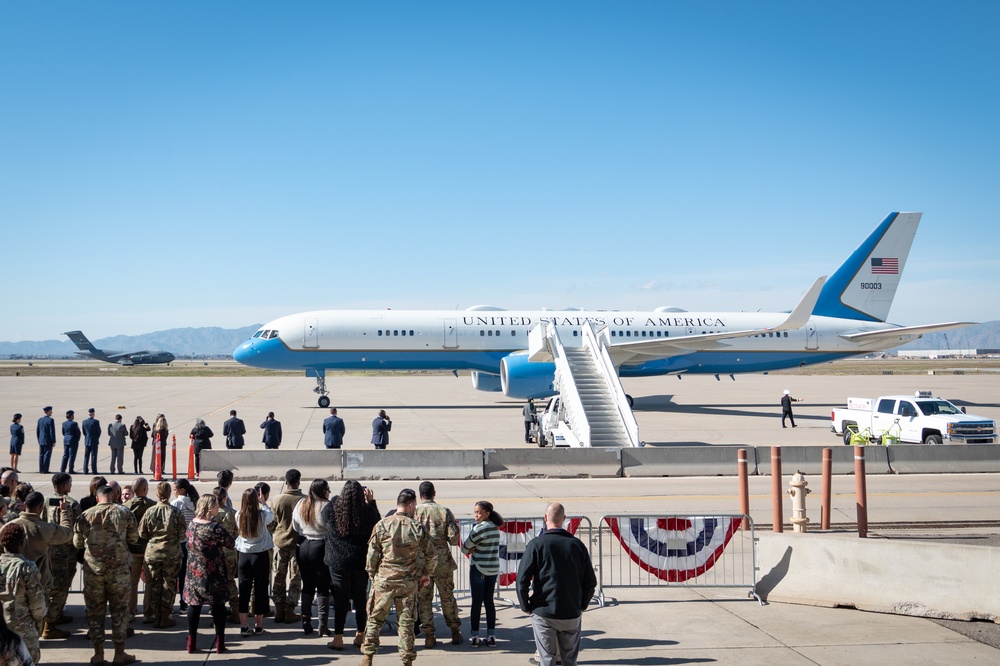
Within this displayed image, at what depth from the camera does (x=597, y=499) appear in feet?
50.0

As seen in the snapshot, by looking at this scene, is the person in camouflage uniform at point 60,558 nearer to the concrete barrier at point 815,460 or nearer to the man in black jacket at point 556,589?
the man in black jacket at point 556,589

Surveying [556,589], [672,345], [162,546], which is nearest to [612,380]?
[672,345]

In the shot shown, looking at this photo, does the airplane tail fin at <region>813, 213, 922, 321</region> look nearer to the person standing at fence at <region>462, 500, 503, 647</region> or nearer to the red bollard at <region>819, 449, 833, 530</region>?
the red bollard at <region>819, 449, 833, 530</region>

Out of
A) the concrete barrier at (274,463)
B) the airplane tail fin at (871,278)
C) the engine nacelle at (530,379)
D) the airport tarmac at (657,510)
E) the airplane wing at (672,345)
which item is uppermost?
the airplane tail fin at (871,278)

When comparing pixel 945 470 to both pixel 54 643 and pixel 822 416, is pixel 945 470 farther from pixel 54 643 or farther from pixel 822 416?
pixel 54 643

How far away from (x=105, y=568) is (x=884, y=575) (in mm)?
7909

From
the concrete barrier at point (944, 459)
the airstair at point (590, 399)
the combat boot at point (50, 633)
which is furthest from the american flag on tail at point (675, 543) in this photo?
the concrete barrier at point (944, 459)

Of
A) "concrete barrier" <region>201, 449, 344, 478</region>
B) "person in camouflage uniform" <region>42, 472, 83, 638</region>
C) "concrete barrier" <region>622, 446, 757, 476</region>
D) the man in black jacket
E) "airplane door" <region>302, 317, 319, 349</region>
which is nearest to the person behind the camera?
the man in black jacket

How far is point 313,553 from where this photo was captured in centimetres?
806

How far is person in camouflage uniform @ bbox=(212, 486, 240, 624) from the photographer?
25.8ft

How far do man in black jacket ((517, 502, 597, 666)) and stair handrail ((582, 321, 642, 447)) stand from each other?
1446 cm

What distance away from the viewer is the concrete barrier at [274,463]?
17875 mm

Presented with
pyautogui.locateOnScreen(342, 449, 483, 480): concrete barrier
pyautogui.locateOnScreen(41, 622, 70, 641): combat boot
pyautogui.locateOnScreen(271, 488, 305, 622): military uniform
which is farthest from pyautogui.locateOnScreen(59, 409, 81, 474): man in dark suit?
pyautogui.locateOnScreen(271, 488, 305, 622): military uniform

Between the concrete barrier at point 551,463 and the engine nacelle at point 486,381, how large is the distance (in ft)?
60.9
